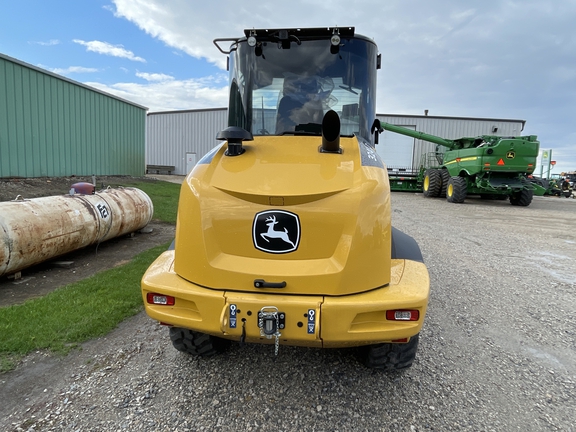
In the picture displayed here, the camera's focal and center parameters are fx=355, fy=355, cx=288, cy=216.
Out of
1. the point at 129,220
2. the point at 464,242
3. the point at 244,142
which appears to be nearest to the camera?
the point at 244,142

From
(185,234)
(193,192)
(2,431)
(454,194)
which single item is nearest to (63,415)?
(2,431)

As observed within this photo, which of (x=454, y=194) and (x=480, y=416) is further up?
(x=454, y=194)

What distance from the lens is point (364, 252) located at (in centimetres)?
220

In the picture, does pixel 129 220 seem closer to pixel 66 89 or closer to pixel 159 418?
pixel 159 418

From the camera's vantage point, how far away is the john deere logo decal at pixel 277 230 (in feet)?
7.28

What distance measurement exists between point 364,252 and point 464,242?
259 inches

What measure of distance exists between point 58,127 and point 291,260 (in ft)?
45.2

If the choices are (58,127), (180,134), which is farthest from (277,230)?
(180,134)

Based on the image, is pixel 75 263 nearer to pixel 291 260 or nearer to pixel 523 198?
pixel 291 260

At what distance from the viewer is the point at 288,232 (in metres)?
2.22

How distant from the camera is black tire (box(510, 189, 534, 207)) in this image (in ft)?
49.7

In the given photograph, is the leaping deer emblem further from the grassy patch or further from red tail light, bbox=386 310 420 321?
the grassy patch

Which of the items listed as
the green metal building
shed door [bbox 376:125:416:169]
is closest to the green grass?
the green metal building

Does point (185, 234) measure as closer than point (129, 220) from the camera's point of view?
Yes
